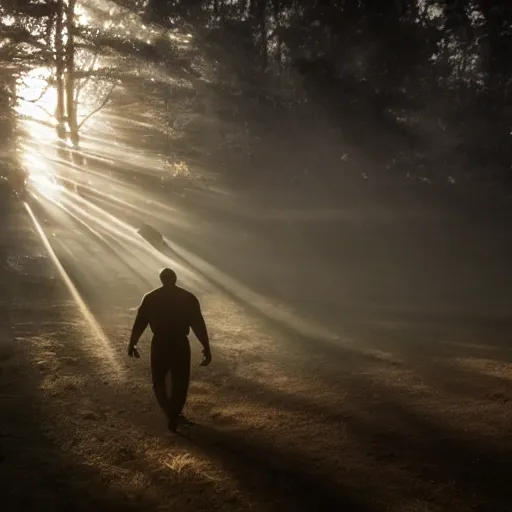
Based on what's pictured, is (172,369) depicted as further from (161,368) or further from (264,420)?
(264,420)

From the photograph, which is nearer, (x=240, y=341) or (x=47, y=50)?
(x=240, y=341)

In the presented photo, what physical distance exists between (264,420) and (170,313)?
67.1 inches

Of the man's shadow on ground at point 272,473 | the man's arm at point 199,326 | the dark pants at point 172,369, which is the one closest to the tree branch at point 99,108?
the man's arm at point 199,326

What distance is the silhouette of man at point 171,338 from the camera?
6109mm

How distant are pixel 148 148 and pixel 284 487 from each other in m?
29.0

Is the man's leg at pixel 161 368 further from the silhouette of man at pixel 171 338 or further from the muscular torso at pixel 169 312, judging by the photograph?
the muscular torso at pixel 169 312

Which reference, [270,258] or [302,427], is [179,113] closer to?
[270,258]

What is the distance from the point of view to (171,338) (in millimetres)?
6125

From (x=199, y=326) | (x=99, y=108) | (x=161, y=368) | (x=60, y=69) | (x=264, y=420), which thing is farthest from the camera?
(x=99, y=108)

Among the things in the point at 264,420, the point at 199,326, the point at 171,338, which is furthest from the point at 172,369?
the point at 264,420

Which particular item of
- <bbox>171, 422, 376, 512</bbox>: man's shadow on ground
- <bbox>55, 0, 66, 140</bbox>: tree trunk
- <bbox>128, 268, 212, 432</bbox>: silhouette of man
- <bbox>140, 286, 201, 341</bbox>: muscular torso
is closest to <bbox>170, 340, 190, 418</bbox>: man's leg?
<bbox>128, 268, 212, 432</bbox>: silhouette of man

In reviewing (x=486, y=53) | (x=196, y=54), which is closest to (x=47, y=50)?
(x=196, y=54)

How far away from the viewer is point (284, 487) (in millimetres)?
4762

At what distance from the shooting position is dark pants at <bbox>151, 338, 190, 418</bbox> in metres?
6.10
